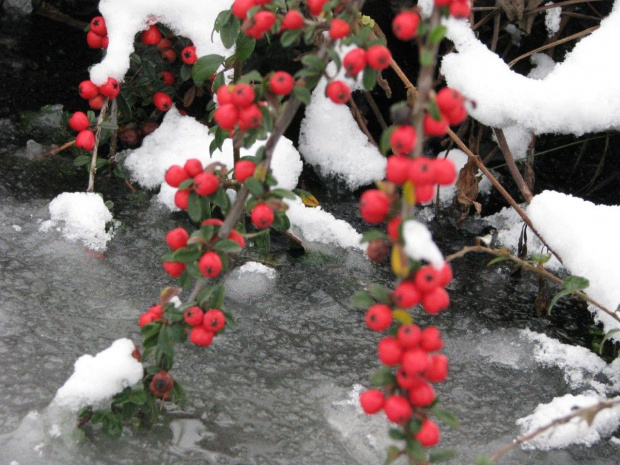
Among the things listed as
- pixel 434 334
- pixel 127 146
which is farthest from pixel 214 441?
pixel 127 146

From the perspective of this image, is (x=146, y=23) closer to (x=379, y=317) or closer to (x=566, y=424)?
(x=379, y=317)

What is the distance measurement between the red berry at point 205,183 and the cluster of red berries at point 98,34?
1.05m

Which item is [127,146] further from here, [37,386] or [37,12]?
[37,386]

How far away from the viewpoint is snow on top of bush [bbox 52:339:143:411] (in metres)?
1.41

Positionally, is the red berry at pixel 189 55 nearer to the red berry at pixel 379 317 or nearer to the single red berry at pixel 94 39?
the single red berry at pixel 94 39

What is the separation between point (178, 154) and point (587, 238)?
3.83ft

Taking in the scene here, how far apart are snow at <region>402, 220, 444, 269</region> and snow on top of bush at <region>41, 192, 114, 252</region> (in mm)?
1116

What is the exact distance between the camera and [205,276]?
1.35 metres

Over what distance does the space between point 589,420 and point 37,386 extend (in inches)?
41.2

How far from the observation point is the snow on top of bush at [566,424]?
1535 millimetres

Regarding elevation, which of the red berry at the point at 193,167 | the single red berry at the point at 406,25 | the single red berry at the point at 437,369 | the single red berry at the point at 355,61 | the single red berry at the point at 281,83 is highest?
the single red berry at the point at 406,25

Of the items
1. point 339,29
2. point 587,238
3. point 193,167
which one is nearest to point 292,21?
point 339,29

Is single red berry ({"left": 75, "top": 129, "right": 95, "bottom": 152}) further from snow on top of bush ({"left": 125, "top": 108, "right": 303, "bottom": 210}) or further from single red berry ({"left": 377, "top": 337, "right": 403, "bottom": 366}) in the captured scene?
single red berry ({"left": 377, "top": 337, "right": 403, "bottom": 366})

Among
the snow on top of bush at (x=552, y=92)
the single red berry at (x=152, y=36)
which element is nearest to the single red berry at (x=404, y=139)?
the snow on top of bush at (x=552, y=92)
